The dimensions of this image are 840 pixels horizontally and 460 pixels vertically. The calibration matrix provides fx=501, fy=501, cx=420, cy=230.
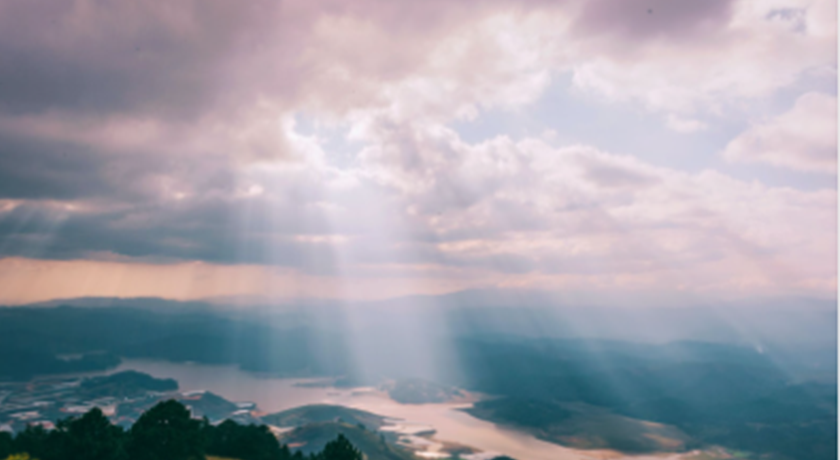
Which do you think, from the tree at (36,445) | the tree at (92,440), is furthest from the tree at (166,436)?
the tree at (36,445)

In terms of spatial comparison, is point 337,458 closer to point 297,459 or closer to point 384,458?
point 297,459

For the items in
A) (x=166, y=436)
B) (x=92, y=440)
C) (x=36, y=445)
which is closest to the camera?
(x=92, y=440)

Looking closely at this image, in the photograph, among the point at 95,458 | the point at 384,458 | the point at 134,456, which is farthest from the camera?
the point at 384,458

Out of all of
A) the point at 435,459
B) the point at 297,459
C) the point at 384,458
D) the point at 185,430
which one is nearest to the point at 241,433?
the point at 297,459

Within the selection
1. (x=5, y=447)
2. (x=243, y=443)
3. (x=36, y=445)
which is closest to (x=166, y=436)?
(x=36, y=445)

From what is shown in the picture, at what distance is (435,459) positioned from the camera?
19912cm

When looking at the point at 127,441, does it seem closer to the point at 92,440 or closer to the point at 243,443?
the point at 92,440

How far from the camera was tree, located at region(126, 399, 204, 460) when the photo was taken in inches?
1993

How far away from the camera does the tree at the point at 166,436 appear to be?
1993 inches

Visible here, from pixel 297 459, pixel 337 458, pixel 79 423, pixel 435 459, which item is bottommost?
pixel 435 459

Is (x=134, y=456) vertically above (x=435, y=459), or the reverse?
(x=134, y=456)

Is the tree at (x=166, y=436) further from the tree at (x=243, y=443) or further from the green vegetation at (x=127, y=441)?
the tree at (x=243, y=443)

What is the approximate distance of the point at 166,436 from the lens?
51469 millimetres

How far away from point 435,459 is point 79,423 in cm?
17250
